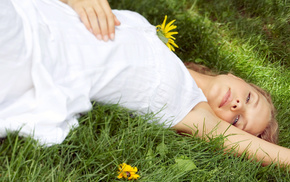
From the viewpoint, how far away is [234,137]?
88.3 inches

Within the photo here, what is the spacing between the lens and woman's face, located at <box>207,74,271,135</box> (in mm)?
2514

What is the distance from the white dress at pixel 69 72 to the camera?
175 cm

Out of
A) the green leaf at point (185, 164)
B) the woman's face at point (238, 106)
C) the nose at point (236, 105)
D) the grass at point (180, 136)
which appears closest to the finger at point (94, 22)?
the grass at point (180, 136)

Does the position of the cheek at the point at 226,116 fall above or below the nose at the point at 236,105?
below

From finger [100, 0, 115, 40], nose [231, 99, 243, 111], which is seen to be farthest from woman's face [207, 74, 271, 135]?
finger [100, 0, 115, 40]

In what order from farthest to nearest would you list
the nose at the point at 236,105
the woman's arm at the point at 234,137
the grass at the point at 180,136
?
1. the nose at the point at 236,105
2. the woman's arm at the point at 234,137
3. the grass at the point at 180,136

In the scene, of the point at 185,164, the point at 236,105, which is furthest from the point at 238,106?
the point at 185,164

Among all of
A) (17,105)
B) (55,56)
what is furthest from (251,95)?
(17,105)

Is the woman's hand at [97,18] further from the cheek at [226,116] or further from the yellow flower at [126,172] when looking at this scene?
the cheek at [226,116]

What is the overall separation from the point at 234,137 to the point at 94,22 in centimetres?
123

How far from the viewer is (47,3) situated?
2049 millimetres

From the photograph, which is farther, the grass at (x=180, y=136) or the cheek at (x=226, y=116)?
the cheek at (x=226, y=116)

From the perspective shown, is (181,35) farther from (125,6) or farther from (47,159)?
(47,159)

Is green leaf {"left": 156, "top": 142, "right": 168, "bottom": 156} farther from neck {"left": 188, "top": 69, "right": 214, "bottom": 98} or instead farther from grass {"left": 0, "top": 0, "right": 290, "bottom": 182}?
neck {"left": 188, "top": 69, "right": 214, "bottom": 98}
